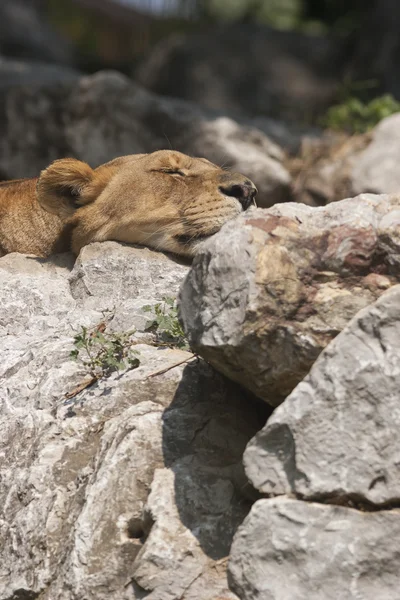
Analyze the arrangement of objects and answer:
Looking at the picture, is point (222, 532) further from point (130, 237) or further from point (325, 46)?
point (325, 46)

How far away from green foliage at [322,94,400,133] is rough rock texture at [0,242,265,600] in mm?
7856

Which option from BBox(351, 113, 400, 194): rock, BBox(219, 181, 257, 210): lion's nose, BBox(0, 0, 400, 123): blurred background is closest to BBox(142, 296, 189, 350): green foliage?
BBox(219, 181, 257, 210): lion's nose

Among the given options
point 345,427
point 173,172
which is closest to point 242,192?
point 173,172

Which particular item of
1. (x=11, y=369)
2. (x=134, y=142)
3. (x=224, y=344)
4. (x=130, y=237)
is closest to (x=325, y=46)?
(x=134, y=142)

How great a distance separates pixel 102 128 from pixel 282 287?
8.25 m

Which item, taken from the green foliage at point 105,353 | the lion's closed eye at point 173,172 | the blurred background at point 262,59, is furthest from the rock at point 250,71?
the green foliage at point 105,353

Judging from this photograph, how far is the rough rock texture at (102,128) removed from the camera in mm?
11117

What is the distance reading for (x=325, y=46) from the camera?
1450 centimetres

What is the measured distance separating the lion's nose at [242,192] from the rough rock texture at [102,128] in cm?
546

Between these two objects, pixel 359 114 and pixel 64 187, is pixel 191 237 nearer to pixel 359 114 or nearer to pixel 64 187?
pixel 64 187

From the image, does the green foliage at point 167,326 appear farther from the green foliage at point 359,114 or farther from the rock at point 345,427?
the green foliage at point 359,114

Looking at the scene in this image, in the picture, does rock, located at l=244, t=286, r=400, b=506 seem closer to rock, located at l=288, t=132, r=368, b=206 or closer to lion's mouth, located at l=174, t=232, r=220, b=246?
lion's mouth, located at l=174, t=232, r=220, b=246

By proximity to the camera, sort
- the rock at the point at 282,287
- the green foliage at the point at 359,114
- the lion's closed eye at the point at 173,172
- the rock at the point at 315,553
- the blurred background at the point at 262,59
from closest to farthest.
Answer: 1. the rock at the point at 315,553
2. the rock at the point at 282,287
3. the lion's closed eye at the point at 173,172
4. the green foliage at the point at 359,114
5. the blurred background at the point at 262,59

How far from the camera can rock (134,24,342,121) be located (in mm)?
13500
